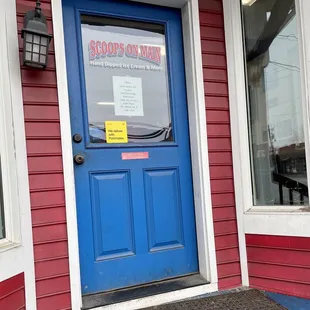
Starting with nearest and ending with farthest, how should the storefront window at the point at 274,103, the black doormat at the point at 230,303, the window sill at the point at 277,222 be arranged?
the black doormat at the point at 230,303 < the window sill at the point at 277,222 < the storefront window at the point at 274,103

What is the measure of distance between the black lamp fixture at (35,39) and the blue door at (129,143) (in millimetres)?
273

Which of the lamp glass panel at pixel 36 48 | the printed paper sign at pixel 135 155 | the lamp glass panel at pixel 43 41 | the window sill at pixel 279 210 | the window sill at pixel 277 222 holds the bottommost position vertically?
the window sill at pixel 277 222

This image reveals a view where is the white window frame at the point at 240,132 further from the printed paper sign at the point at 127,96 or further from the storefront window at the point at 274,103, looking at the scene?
the printed paper sign at the point at 127,96

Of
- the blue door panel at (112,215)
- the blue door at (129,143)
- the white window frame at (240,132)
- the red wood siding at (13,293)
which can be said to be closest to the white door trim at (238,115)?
the white window frame at (240,132)

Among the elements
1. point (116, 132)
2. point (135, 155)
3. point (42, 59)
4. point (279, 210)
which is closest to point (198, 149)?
point (135, 155)

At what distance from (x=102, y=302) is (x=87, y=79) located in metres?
A: 1.45

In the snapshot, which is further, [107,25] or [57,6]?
[107,25]

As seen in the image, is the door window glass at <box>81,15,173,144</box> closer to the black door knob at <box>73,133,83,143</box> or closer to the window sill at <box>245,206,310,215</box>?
the black door knob at <box>73,133,83,143</box>

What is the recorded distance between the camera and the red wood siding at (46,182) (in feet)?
6.64

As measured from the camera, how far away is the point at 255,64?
2.60 m

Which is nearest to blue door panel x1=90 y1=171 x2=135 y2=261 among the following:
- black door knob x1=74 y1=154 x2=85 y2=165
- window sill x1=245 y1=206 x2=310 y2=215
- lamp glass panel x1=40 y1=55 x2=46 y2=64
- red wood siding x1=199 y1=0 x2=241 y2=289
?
black door knob x1=74 y1=154 x2=85 y2=165

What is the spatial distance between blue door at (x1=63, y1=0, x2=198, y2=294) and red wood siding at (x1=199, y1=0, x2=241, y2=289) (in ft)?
0.61

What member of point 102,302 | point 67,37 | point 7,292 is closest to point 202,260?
point 102,302

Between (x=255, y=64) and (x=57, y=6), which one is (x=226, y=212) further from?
(x=57, y=6)
